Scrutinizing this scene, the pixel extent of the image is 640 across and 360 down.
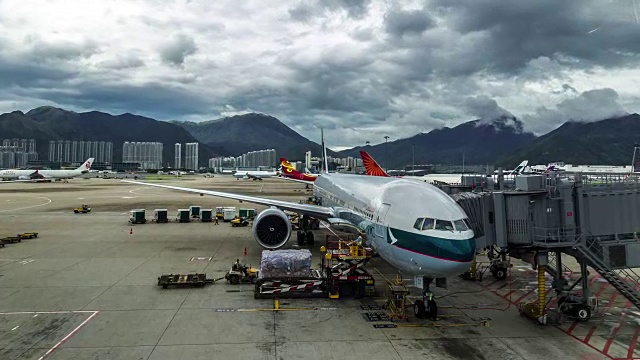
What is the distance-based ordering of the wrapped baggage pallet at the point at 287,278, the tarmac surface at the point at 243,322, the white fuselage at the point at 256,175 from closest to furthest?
the tarmac surface at the point at 243,322, the wrapped baggage pallet at the point at 287,278, the white fuselage at the point at 256,175

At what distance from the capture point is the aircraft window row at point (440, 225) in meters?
13.1

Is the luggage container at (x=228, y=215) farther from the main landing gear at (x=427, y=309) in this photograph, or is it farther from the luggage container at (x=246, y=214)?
the main landing gear at (x=427, y=309)

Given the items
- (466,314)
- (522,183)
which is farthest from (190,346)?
(522,183)

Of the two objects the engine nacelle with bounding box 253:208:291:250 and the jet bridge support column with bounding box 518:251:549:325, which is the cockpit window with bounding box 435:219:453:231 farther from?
the engine nacelle with bounding box 253:208:291:250

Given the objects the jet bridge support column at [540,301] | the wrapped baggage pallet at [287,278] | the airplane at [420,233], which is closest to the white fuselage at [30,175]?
the wrapped baggage pallet at [287,278]

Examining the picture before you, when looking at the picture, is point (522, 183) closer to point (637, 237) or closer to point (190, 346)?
point (637, 237)

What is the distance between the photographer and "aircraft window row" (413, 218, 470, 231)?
1307cm

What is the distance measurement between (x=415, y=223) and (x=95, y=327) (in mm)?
11140

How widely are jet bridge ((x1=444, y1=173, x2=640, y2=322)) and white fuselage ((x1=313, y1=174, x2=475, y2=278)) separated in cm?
219

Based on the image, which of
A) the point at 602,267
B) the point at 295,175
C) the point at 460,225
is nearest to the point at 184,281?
the point at 460,225

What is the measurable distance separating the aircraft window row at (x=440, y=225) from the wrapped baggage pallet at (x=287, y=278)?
223 inches

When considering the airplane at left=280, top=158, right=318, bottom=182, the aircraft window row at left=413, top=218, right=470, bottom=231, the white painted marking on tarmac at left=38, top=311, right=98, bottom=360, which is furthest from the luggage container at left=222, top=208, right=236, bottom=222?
the airplane at left=280, top=158, right=318, bottom=182

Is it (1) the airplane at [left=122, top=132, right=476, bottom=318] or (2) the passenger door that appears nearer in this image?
(1) the airplane at [left=122, top=132, right=476, bottom=318]

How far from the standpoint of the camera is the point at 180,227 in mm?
36625
